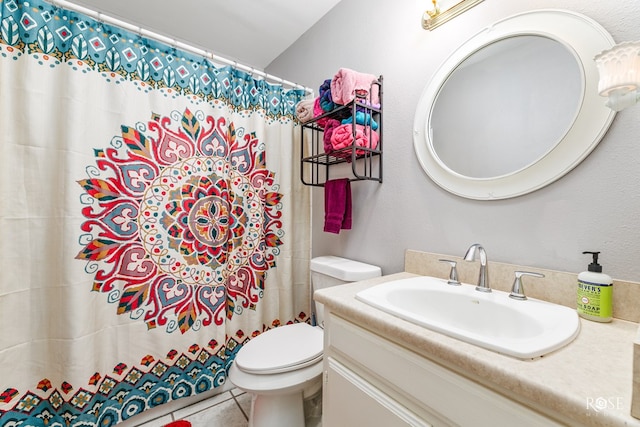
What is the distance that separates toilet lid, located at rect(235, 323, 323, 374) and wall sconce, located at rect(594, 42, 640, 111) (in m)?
1.23

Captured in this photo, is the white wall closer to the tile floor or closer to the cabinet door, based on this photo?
the cabinet door

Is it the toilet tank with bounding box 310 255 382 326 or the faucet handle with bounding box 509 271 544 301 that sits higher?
the faucet handle with bounding box 509 271 544 301

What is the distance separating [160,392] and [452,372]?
1407mm

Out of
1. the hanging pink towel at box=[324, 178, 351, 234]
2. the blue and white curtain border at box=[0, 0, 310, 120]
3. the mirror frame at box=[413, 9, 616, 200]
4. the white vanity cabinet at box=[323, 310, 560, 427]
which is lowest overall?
the white vanity cabinet at box=[323, 310, 560, 427]

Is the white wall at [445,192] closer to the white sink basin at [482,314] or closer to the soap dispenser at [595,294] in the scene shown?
the soap dispenser at [595,294]

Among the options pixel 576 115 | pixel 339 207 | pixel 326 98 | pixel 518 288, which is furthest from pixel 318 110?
pixel 518 288

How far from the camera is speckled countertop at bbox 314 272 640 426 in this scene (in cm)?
36

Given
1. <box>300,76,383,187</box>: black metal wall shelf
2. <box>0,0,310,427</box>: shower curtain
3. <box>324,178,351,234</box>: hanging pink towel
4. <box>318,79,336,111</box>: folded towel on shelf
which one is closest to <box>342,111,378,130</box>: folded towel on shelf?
<box>300,76,383,187</box>: black metal wall shelf

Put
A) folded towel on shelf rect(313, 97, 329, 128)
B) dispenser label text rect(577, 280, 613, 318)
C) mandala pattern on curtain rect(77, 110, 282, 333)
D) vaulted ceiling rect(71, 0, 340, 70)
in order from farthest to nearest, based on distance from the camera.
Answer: vaulted ceiling rect(71, 0, 340, 70)
folded towel on shelf rect(313, 97, 329, 128)
mandala pattern on curtain rect(77, 110, 282, 333)
dispenser label text rect(577, 280, 613, 318)

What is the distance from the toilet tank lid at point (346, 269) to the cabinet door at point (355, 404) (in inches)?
16.0

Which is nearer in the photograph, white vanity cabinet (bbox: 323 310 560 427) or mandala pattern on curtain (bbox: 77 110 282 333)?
white vanity cabinet (bbox: 323 310 560 427)

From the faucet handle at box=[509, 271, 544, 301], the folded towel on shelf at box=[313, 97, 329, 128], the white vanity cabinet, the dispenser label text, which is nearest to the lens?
the white vanity cabinet

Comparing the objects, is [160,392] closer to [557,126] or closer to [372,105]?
[372,105]

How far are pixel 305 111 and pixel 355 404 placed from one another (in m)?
1.39
